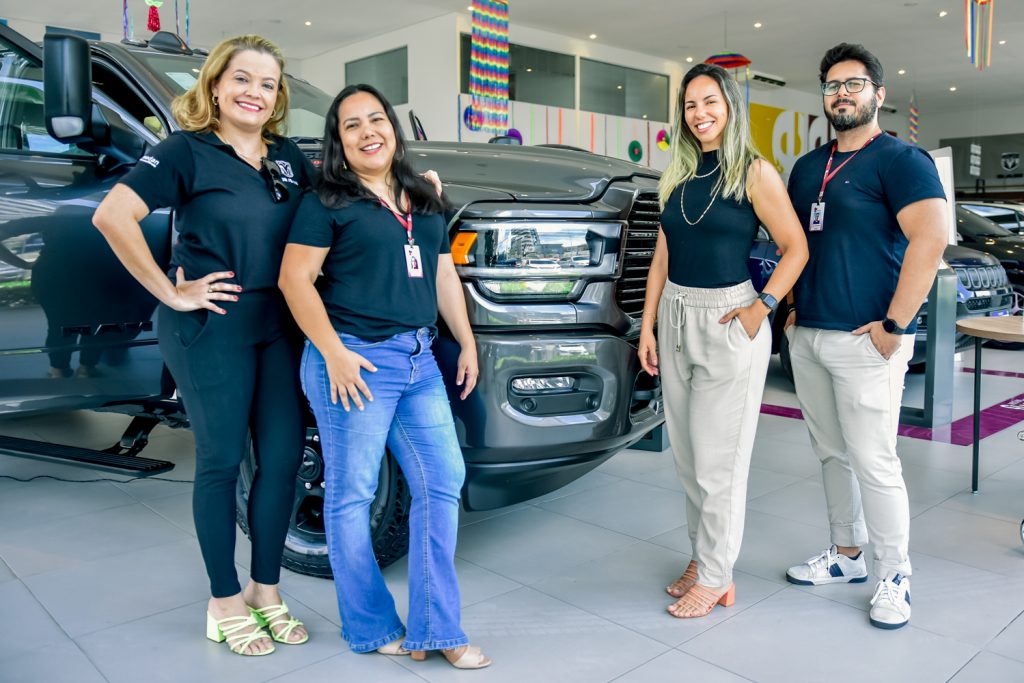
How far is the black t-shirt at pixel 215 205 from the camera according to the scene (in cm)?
217

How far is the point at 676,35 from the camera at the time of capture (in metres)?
15.7

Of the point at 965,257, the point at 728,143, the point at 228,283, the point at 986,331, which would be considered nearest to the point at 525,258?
the point at 728,143

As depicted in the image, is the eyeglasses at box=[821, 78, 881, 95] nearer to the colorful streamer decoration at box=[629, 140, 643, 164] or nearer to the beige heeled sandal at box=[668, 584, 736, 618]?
the beige heeled sandal at box=[668, 584, 736, 618]

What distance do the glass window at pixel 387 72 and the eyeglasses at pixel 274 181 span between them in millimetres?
13342

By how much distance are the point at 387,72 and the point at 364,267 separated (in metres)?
14.6

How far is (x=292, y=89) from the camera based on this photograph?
145 inches

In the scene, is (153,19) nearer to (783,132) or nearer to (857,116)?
(857,116)

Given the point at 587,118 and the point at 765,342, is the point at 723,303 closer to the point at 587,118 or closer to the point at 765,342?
the point at 765,342

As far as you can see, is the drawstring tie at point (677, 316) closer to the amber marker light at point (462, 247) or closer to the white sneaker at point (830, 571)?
the amber marker light at point (462, 247)

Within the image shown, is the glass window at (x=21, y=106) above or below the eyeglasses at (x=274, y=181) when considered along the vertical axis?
above

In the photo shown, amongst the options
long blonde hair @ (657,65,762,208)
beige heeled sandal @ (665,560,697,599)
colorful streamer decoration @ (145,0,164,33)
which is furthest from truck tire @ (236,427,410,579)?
colorful streamer decoration @ (145,0,164,33)

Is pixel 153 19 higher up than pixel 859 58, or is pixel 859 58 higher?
pixel 153 19

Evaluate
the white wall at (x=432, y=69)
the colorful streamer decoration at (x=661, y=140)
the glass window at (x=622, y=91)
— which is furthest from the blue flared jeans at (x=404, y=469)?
the colorful streamer decoration at (x=661, y=140)

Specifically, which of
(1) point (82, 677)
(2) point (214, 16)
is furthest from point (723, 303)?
(2) point (214, 16)
